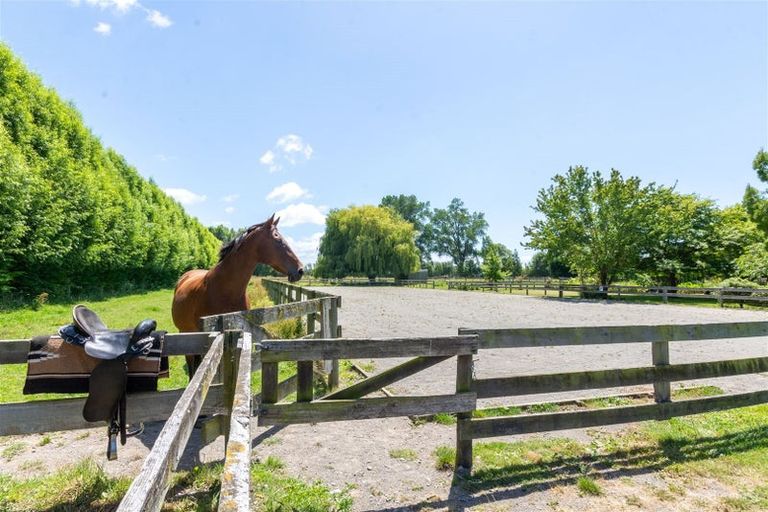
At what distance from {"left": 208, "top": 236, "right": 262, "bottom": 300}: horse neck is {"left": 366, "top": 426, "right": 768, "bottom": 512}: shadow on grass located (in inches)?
131

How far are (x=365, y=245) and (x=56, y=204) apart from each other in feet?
107

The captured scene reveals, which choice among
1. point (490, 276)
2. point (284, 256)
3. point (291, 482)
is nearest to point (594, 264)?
point (490, 276)

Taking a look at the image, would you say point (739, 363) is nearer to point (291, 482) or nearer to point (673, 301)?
point (291, 482)

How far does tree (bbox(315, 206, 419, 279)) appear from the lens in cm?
4538

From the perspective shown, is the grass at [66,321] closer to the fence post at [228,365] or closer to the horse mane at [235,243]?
the horse mane at [235,243]

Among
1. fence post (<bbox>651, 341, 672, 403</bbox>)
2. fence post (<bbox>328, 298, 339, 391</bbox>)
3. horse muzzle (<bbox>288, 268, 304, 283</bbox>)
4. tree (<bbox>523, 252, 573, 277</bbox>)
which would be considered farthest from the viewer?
tree (<bbox>523, 252, 573, 277</bbox>)

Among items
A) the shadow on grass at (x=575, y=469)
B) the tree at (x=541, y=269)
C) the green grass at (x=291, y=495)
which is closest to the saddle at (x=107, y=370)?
the green grass at (x=291, y=495)

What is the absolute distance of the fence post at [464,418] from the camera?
3.47m

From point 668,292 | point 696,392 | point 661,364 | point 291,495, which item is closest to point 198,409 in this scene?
point 291,495

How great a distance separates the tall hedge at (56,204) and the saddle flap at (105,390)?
468 inches

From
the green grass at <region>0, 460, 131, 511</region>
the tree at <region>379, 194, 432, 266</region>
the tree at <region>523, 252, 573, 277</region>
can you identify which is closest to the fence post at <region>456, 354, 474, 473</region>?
the green grass at <region>0, 460, 131, 511</region>

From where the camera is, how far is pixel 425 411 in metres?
3.41

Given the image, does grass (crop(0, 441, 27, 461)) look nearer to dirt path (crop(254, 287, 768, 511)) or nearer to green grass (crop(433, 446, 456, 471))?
dirt path (crop(254, 287, 768, 511))

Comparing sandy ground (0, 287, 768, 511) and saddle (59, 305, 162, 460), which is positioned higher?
saddle (59, 305, 162, 460)
